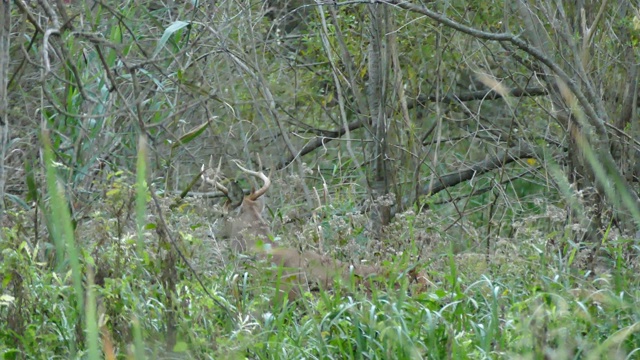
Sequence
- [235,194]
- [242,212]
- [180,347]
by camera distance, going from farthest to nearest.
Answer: [235,194] → [242,212] → [180,347]

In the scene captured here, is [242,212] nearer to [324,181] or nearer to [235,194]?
[324,181]

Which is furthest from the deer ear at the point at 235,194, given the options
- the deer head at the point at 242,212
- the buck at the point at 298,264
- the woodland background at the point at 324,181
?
the buck at the point at 298,264

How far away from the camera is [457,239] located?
24.7 feet

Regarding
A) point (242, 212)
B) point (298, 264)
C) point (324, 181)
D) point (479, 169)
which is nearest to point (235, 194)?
point (242, 212)

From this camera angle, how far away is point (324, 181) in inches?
290

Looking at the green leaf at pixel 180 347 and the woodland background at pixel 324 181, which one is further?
the woodland background at pixel 324 181

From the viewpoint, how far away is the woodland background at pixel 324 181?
3.85m

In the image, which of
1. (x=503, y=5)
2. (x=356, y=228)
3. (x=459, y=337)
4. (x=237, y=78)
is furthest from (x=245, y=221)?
(x=459, y=337)

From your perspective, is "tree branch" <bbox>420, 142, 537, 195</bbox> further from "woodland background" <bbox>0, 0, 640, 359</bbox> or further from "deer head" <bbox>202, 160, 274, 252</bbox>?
"deer head" <bbox>202, 160, 274, 252</bbox>

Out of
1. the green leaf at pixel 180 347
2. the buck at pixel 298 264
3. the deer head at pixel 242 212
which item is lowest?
the deer head at pixel 242 212

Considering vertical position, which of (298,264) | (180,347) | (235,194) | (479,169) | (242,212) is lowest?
(479,169)

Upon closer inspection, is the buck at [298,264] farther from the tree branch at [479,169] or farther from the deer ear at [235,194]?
the tree branch at [479,169]

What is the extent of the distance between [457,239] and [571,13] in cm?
188

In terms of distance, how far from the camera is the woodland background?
385 cm
